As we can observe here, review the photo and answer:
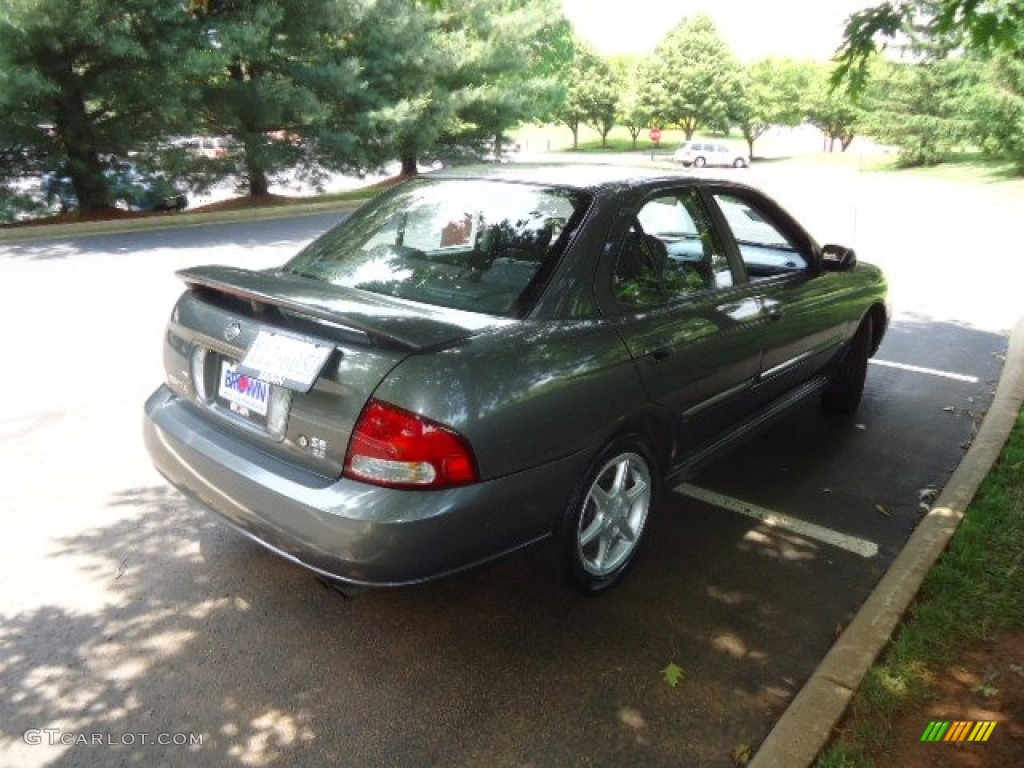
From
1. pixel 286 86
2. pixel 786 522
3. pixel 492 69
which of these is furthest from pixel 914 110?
pixel 786 522

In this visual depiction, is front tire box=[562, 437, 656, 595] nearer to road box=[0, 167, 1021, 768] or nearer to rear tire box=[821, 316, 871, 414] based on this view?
road box=[0, 167, 1021, 768]

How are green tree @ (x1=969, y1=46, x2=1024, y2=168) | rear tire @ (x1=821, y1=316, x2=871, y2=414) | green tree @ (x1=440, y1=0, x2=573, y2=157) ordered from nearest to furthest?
rear tire @ (x1=821, y1=316, x2=871, y2=414) < green tree @ (x1=440, y1=0, x2=573, y2=157) < green tree @ (x1=969, y1=46, x2=1024, y2=168)

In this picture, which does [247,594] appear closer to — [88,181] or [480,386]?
[480,386]

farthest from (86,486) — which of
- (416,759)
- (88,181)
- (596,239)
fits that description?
(88,181)

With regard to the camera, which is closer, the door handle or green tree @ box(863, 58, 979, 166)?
the door handle

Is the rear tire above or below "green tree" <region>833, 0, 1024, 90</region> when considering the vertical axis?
below

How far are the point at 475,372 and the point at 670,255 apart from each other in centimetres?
133

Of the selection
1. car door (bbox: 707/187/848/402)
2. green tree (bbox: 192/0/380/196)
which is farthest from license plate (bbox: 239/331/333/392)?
green tree (bbox: 192/0/380/196)

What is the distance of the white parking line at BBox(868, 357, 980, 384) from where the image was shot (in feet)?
20.4

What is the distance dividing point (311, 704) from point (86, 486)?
86.3 inches

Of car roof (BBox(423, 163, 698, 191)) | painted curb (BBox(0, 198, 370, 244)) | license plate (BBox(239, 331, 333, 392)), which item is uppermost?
car roof (BBox(423, 163, 698, 191))
